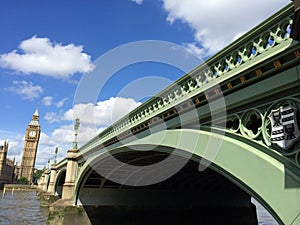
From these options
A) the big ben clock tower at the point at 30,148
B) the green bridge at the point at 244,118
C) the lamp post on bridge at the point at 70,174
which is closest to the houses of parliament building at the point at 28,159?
the big ben clock tower at the point at 30,148

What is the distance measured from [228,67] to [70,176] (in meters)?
17.5

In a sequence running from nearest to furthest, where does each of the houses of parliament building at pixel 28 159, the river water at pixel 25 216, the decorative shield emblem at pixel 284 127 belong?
the decorative shield emblem at pixel 284 127
the river water at pixel 25 216
the houses of parliament building at pixel 28 159

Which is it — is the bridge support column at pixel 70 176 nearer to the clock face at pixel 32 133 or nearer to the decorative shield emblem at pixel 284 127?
the decorative shield emblem at pixel 284 127

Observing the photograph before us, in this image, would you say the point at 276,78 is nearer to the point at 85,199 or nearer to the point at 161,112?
the point at 161,112

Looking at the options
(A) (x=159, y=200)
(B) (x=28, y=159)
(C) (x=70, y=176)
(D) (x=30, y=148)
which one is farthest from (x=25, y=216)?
(D) (x=30, y=148)

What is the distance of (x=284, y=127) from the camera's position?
13.1 ft

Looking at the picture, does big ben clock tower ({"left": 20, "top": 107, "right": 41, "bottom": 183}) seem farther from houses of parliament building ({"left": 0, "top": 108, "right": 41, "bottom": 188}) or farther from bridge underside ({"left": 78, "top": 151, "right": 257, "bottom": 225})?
bridge underside ({"left": 78, "top": 151, "right": 257, "bottom": 225})

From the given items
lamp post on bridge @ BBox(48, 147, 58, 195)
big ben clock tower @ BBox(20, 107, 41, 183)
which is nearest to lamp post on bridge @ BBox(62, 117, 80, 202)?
lamp post on bridge @ BBox(48, 147, 58, 195)

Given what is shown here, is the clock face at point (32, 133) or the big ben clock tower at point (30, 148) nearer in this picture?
the big ben clock tower at point (30, 148)

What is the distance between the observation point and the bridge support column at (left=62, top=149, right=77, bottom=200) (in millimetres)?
19797

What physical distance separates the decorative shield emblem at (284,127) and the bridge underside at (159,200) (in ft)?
47.3

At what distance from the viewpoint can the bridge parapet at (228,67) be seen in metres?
4.30

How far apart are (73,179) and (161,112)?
14594mm

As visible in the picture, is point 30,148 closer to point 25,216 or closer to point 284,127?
point 25,216
